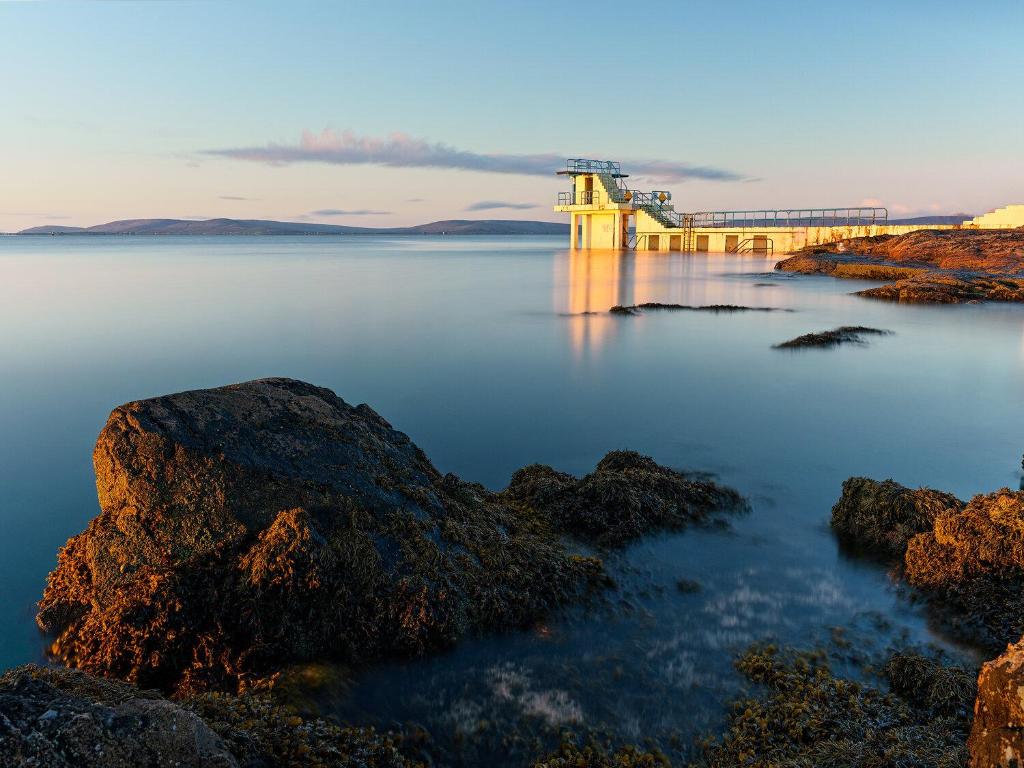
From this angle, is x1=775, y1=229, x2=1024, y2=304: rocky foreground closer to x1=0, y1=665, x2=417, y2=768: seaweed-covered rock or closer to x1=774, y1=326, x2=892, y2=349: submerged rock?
x1=774, y1=326, x2=892, y2=349: submerged rock

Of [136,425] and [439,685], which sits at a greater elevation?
[136,425]

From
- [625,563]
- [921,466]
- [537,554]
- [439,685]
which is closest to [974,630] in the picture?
[625,563]

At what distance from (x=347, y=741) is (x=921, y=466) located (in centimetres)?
804

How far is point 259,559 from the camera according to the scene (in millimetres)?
4297

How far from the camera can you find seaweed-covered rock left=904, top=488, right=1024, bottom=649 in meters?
4.75

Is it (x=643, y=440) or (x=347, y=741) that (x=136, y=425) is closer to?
(x=347, y=741)

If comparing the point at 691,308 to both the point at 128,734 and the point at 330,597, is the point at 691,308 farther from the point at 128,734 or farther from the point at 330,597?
the point at 128,734

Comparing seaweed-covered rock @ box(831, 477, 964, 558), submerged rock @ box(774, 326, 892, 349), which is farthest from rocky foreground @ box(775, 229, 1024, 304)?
seaweed-covered rock @ box(831, 477, 964, 558)

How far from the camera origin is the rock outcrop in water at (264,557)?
161 inches

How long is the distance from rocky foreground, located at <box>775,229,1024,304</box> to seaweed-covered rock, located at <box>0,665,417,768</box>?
28762 millimetres

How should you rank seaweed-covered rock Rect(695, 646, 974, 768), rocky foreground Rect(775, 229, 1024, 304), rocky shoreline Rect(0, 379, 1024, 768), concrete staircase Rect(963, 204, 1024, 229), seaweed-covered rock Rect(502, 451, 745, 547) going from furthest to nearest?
concrete staircase Rect(963, 204, 1024, 229) < rocky foreground Rect(775, 229, 1024, 304) < seaweed-covered rock Rect(502, 451, 745, 547) < seaweed-covered rock Rect(695, 646, 974, 768) < rocky shoreline Rect(0, 379, 1024, 768)

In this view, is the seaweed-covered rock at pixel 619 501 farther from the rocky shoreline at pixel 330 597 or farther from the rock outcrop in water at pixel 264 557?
the rock outcrop in water at pixel 264 557

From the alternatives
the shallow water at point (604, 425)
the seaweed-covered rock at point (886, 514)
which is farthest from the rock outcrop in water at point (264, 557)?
the seaweed-covered rock at point (886, 514)

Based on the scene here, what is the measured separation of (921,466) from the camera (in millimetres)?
8734
